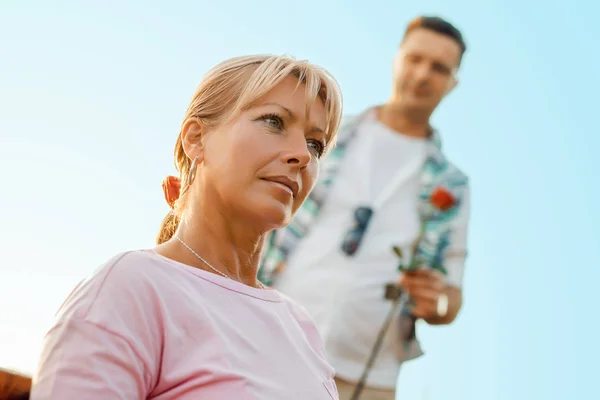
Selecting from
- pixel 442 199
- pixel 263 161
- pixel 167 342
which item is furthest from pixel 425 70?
pixel 167 342

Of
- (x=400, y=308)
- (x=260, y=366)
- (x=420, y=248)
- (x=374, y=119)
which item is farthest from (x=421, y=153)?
(x=260, y=366)

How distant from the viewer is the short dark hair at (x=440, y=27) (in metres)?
3.70

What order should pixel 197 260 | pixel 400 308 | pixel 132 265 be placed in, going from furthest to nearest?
pixel 400 308
pixel 197 260
pixel 132 265

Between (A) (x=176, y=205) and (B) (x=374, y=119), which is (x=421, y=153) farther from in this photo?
(A) (x=176, y=205)

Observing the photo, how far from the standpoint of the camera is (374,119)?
3.58 m

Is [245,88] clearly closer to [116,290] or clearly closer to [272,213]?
[272,213]

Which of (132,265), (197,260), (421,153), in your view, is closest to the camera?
(132,265)

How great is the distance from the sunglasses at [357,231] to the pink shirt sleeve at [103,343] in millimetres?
2290

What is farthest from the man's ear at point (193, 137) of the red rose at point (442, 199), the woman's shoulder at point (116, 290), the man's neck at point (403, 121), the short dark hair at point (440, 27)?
the short dark hair at point (440, 27)

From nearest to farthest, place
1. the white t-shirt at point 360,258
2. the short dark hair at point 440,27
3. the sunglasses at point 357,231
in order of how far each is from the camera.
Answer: the white t-shirt at point 360,258, the sunglasses at point 357,231, the short dark hair at point 440,27

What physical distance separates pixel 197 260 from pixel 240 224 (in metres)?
0.07

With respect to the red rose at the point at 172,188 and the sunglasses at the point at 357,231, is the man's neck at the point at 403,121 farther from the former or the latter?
the red rose at the point at 172,188

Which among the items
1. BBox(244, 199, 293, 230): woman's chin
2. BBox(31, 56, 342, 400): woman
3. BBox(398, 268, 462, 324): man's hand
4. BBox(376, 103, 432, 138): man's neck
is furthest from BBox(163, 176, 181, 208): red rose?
BBox(376, 103, 432, 138): man's neck

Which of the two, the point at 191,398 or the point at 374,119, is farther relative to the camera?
the point at 374,119
